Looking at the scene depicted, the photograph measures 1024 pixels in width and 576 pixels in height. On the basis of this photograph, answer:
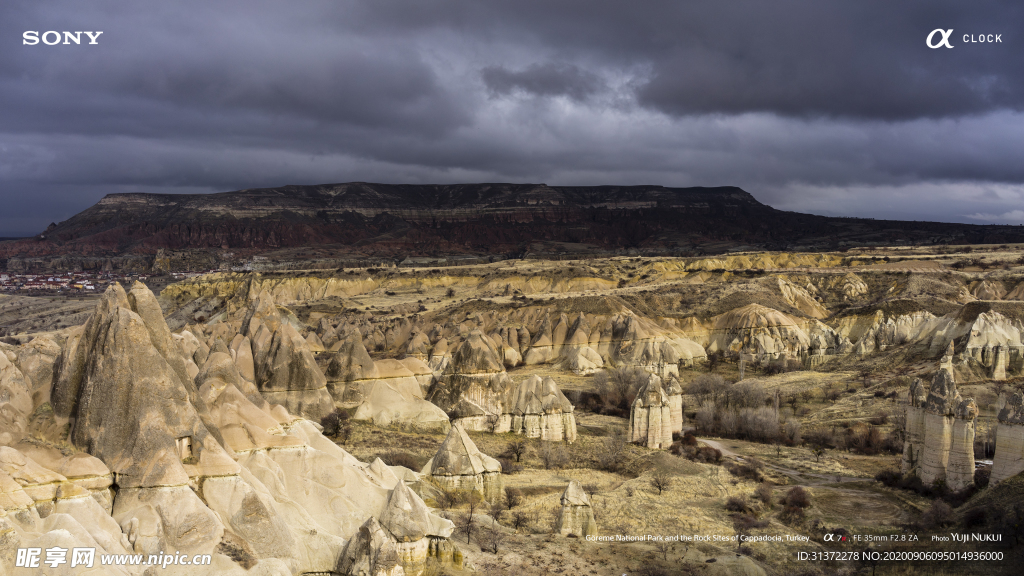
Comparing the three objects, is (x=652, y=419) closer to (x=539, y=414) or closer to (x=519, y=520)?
(x=539, y=414)

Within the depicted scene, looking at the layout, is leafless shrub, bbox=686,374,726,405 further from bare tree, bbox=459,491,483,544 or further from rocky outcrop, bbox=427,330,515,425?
bare tree, bbox=459,491,483,544

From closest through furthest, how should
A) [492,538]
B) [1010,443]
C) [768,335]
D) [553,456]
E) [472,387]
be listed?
[492,538], [1010,443], [553,456], [472,387], [768,335]

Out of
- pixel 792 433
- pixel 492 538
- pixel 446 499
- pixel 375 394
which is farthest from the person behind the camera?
pixel 792 433

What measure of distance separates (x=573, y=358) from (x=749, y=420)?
2871 cm

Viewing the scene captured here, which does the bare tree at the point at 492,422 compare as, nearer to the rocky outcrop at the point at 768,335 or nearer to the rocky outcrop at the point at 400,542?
the rocky outcrop at the point at 400,542

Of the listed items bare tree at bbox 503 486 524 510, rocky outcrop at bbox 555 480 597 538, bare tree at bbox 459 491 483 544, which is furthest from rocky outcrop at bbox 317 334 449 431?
rocky outcrop at bbox 555 480 597 538

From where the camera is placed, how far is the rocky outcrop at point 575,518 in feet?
83.4

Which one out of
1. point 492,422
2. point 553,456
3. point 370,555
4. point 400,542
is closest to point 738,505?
point 553,456

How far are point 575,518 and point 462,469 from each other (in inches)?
202

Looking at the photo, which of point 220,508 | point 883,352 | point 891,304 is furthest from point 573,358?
point 220,508

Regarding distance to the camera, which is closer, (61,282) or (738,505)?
Answer: (738,505)

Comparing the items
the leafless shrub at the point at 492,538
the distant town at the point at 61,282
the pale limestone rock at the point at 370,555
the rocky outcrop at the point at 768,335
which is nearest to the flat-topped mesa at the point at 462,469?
the leafless shrub at the point at 492,538

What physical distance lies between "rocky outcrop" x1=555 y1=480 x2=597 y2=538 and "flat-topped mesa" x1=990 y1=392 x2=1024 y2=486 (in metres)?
15.1

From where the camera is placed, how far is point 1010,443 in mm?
27891
